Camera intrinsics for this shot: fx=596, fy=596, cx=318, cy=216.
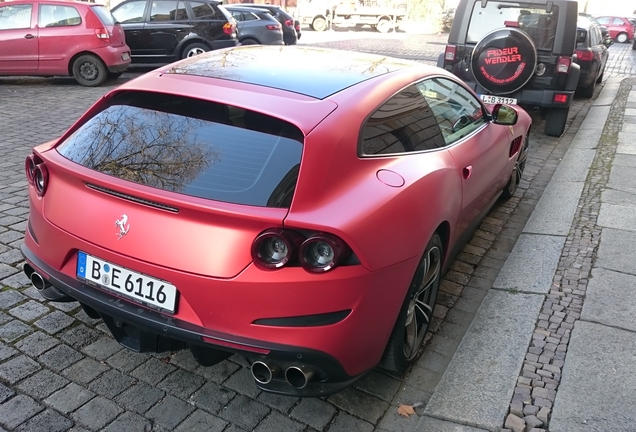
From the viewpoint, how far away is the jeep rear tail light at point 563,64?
792 centimetres

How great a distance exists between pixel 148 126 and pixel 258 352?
119 centimetres

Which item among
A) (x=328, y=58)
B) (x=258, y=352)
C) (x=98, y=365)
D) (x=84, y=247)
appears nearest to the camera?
(x=258, y=352)

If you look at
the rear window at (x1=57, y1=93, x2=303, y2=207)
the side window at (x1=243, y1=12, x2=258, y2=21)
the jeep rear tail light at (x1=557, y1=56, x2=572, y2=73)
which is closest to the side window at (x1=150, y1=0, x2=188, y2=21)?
the side window at (x1=243, y1=12, x2=258, y2=21)

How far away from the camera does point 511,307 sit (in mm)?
3770

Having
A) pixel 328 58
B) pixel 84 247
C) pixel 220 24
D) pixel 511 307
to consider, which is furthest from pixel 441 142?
pixel 220 24

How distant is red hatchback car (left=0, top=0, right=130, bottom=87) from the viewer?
11.1 metres

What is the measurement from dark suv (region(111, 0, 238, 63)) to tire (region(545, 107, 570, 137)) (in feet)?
25.3

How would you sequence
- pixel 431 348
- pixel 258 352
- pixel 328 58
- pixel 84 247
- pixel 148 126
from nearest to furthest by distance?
pixel 258 352 < pixel 84 247 < pixel 148 126 < pixel 431 348 < pixel 328 58

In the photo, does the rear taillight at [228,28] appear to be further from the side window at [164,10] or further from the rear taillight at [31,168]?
the rear taillight at [31,168]

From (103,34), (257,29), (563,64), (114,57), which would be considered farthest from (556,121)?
(257,29)

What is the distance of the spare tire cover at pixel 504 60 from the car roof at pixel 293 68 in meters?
4.16

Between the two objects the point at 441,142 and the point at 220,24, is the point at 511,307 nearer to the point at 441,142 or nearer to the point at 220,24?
the point at 441,142

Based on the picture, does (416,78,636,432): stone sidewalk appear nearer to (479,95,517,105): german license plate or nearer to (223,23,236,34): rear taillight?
(479,95,517,105): german license plate

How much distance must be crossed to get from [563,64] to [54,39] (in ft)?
29.3
